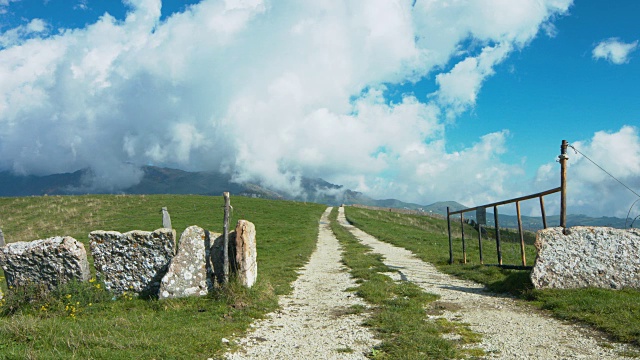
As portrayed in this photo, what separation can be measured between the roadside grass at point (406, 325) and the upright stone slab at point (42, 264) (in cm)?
868

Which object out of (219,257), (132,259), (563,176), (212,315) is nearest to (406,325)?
(212,315)

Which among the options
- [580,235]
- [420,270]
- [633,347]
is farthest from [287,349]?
[420,270]

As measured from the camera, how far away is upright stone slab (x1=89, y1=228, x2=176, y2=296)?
1100cm

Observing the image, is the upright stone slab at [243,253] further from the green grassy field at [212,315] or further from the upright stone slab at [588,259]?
the upright stone slab at [588,259]

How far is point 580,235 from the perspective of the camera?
424 inches

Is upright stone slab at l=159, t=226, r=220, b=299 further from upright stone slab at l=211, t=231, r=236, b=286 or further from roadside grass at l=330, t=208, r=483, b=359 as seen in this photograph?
roadside grass at l=330, t=208, r=483, b=359

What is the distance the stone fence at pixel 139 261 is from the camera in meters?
10.6

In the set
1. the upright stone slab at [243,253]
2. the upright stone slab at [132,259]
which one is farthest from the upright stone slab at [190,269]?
the upright stone slab at [243,253]

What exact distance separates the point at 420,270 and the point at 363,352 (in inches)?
389

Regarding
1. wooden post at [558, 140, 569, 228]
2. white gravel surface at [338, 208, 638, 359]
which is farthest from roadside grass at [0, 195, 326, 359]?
wooden post at [558, 140, 569, 228]

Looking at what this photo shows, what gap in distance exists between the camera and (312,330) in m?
8.48

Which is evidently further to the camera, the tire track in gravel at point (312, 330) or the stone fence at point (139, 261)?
the stone fence at point (139, 261)

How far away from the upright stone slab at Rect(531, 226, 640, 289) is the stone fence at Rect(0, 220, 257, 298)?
28.7 feet

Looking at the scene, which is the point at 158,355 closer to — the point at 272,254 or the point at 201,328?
the point at 201,328
